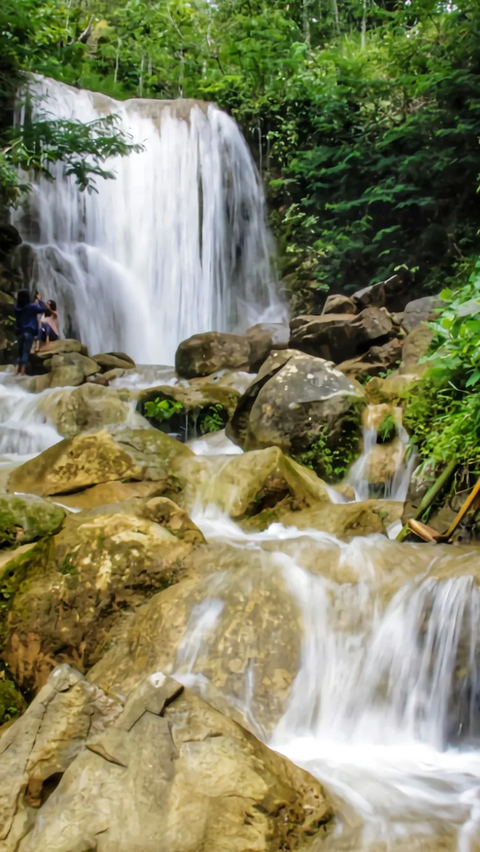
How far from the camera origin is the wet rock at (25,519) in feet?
16.3

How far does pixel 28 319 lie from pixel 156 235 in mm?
4336

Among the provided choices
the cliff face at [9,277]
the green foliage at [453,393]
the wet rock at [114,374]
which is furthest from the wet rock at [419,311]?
the cliff face at [9,277]

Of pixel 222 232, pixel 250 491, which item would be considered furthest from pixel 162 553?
pixel 222 232

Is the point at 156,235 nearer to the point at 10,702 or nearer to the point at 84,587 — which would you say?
the point at 84,587

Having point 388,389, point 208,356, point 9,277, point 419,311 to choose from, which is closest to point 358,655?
point 388,389

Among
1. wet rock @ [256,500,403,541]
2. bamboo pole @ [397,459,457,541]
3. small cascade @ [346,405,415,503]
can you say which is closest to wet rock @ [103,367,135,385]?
small cascade @ [346,405,415,503]

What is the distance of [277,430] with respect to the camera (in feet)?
23.9

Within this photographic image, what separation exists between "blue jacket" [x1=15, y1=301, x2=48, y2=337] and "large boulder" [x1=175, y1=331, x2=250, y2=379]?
241cm

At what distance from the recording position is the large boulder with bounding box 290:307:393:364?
985cm

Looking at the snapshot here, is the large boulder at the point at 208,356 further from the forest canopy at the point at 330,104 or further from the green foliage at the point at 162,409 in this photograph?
the forest canopy at the point at 330,104

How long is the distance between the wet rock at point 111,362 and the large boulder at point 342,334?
9.25 feet

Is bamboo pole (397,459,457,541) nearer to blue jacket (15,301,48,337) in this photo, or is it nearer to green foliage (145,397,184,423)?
green foliage (145,397,184,423)

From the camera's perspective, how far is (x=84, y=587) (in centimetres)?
431

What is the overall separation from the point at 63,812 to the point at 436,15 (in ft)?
49.7
